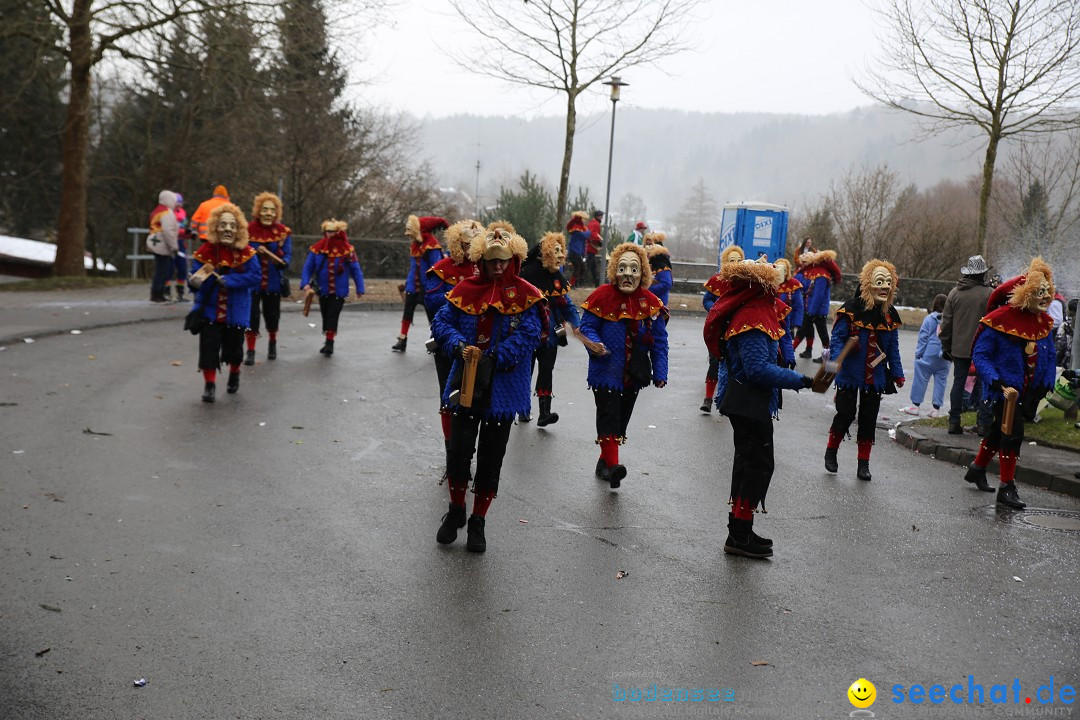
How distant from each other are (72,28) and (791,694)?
21.0 metres

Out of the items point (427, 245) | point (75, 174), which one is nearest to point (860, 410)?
point (427, 245)

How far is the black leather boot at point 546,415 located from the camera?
35.0 ft

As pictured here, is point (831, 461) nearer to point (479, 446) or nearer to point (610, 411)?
point (610, 411)

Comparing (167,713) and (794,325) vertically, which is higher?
(794,325)

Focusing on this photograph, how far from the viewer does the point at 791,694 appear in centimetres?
462

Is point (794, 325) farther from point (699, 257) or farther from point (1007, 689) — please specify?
point (699, 257)

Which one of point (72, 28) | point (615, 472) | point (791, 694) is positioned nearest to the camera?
point (791, 694)

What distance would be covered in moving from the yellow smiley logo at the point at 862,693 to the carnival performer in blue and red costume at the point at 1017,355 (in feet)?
13.8

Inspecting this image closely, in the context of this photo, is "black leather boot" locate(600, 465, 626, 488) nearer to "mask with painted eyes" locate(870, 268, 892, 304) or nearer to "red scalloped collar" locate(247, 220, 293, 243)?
"mask with painted eyes" locate(870, 268, 892, 304)

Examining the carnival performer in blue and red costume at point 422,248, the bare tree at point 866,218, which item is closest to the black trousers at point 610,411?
the carnival performer in blue and red costume at point 422,248

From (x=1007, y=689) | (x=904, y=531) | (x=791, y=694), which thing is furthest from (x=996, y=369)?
(x=791, y=694)

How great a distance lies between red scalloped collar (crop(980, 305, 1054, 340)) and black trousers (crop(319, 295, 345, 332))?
341 inches

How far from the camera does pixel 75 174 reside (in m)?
22.8

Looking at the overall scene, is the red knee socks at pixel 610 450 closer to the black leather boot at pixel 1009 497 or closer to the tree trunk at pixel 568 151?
the black leather boot at pixel 1009 497
